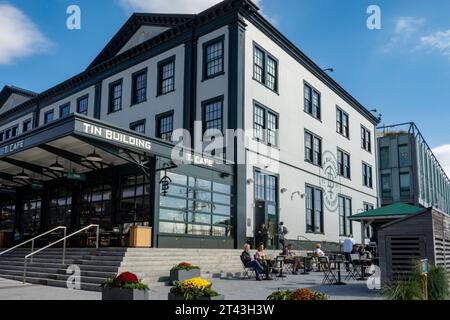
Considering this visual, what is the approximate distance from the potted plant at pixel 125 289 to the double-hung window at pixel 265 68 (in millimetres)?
14662

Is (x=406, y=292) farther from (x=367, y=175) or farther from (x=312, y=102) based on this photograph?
(x=367, y=175)

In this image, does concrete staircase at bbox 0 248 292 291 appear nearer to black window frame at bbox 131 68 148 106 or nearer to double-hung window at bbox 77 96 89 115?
black window frame at bbox 131 68 148 106

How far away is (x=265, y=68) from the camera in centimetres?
2347

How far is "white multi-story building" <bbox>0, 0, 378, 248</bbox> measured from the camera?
1777 centimetres

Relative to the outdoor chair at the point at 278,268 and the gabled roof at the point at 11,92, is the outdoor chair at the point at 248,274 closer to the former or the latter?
the outdoor chair at the point at 278,268

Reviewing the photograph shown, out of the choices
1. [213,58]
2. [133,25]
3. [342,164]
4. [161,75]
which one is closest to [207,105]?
[213,58]

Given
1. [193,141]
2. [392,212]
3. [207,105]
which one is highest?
[207,105]

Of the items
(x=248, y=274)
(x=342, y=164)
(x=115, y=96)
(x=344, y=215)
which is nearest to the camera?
(x=248, y=274)

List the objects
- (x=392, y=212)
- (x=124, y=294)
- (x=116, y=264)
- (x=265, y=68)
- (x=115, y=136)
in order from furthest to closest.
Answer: (x=265, y=68), (x=392, y=212), (x=115, y=136), (x=116, y=264), (x=124, y=294)

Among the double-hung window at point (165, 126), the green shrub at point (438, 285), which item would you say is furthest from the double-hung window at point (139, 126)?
the green shrub at point (438, 285)

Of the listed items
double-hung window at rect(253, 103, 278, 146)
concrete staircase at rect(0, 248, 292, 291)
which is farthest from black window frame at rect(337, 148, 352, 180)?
concrete staircase at rect(0, 248, 292, 291)

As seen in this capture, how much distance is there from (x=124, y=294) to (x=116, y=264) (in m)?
4.77

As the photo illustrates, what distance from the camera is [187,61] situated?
23156 millimetres
